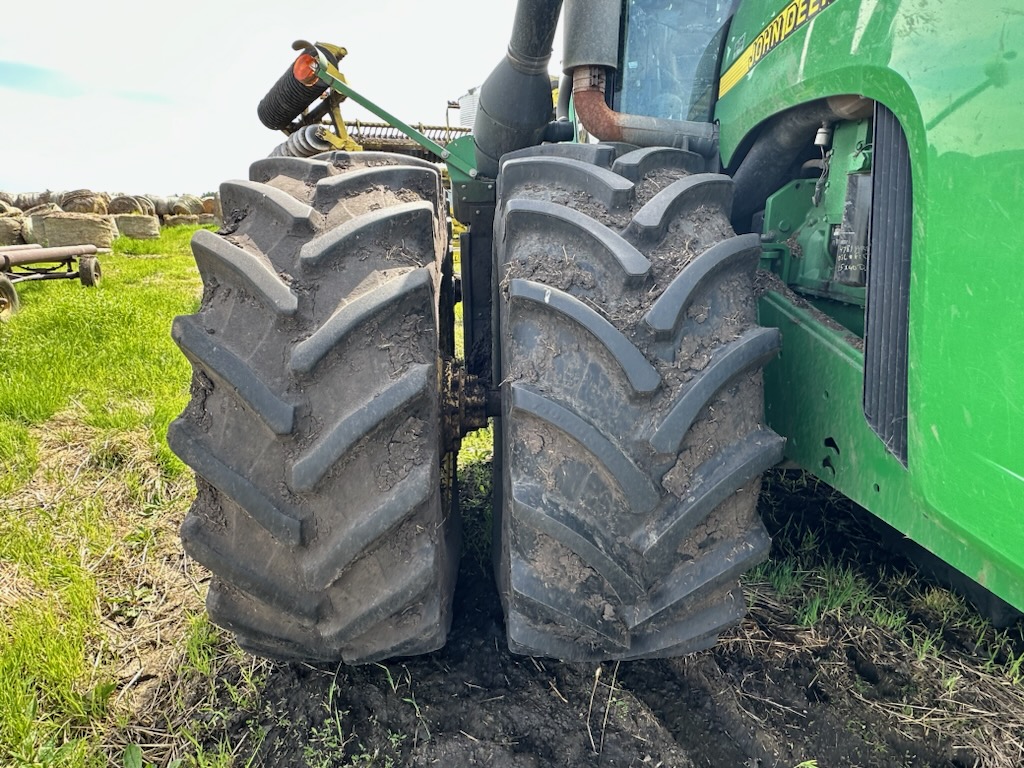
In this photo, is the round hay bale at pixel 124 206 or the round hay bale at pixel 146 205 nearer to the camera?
the round hay bale at pixel 124 206

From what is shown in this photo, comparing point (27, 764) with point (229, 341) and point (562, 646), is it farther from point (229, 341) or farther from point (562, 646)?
point (562, 646)

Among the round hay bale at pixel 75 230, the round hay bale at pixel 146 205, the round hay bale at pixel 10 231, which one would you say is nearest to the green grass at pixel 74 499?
the round hay bale at pixel 10 231

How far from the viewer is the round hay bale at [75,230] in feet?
36.9

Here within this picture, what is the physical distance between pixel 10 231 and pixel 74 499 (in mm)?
10458

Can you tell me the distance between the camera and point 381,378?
1326 mm

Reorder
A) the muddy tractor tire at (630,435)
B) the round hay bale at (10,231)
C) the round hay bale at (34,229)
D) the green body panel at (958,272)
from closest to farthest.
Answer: the green body panel at (958,272)
the muddy tractor tire at (630,435)
the round hay bale at (10,231)
the round hay bale at (34,229)

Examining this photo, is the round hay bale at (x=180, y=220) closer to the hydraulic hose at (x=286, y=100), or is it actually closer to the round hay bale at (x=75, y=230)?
the round hay bale at (x=75, y=230)

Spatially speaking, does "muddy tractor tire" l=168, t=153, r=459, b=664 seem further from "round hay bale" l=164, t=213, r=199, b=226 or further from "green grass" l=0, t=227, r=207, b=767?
"round hay bale" l=164, t=213, r=199, b=226

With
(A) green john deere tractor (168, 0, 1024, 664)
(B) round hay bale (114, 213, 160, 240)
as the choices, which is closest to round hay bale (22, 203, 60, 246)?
(B) round hay bale (114, 213, 160, 240)

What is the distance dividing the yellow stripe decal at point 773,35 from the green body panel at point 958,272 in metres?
0.15

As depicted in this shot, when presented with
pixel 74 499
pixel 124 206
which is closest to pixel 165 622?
pixel 74 499

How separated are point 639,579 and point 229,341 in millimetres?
877

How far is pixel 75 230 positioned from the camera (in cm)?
1139

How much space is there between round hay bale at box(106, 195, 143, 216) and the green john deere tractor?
15.9 metres
